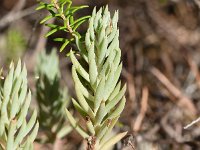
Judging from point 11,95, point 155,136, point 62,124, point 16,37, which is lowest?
point 155,136

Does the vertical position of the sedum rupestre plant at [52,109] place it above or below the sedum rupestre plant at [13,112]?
below

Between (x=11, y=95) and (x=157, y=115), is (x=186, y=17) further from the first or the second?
(x=11, y=95)

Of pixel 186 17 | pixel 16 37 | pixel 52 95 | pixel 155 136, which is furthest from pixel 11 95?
pixel 186 17

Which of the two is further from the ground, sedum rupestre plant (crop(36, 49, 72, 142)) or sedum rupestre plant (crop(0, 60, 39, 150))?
sedum rupestre plant (crop(0, 60, 39, 150))

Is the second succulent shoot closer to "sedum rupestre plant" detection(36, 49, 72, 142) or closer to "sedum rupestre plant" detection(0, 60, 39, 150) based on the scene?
"sedum rupestre plant" detection(0, 60, 39, 150)

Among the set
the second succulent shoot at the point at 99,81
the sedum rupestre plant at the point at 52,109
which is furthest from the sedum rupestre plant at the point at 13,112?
the sedum rupestre plant at the point at 52,109

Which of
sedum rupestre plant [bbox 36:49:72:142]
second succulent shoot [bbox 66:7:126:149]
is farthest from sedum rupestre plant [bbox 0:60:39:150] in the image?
sedum rupestre plant [bbox 36:49:72:142]

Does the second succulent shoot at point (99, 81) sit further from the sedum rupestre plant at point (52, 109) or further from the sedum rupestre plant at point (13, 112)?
the sedum rupestre plant at point (52, 109)

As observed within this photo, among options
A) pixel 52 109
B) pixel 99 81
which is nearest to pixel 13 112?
pixel 99 81
